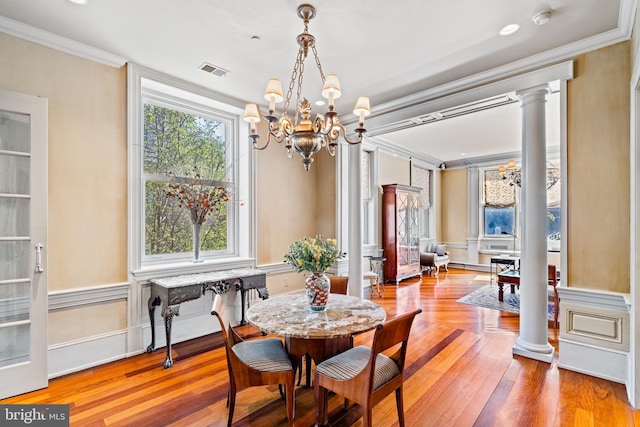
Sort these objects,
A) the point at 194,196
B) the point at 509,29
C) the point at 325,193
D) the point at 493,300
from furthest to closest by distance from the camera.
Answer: the point at 493,300 → the point at 325,193 → the point at 194,196 → the point at 509,29

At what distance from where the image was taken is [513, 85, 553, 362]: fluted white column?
304cm

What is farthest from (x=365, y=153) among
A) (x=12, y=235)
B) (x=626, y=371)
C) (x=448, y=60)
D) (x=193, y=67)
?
(x=12, y=235)

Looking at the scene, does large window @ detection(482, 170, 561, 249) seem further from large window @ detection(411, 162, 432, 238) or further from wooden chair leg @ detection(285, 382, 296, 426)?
wooden chair leg @ detection(285, 382, 296, 426)

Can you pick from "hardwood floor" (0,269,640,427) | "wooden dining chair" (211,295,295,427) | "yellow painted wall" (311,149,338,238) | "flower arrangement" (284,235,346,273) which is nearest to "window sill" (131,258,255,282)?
"hardwood floor" (0,269,640,427)

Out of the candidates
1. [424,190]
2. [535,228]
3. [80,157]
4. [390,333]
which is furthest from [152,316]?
[424,190]

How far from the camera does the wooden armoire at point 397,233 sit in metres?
6.53

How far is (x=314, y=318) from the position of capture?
2.15 metres

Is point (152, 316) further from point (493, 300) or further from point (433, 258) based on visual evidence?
point (433, 258)

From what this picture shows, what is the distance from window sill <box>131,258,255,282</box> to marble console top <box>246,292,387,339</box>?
143 cm

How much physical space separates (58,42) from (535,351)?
5.17 metres

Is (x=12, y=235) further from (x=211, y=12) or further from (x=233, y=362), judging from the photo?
(x=211, y=12)

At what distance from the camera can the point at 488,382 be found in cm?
262

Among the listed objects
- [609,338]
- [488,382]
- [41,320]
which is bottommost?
[488,382]

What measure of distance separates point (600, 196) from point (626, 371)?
56.9 inches
